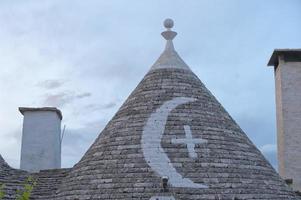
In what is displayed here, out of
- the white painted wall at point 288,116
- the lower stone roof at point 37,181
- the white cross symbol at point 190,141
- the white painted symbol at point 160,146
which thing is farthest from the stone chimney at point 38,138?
the white painted wall at point 288,116

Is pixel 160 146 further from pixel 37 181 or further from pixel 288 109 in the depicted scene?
pixel 288 109

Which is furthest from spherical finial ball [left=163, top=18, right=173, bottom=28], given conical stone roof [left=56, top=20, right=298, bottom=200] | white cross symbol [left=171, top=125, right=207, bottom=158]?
white cross symbol [left=171, top=125, right=207, bottom=158]

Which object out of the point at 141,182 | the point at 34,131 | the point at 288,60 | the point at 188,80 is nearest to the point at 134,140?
the point at 141,182

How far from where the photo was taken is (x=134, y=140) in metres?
10.7

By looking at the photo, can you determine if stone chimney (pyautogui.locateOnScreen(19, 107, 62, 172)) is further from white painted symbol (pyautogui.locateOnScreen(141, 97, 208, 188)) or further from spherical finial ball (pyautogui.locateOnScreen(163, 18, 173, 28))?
white painted symbol (pyautogui.locateOnScreen(141, 97, 208, 188))

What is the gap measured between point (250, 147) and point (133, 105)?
2700mm

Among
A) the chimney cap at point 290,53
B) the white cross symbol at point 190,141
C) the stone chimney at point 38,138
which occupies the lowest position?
the white cross symbol at point 190,141

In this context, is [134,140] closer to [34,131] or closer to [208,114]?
[208,114]

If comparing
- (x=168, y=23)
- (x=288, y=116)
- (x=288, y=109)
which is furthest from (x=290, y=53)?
(x=168, y=23)

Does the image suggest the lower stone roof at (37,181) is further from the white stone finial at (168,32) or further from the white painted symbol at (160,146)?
the white stone finial at (168,32)

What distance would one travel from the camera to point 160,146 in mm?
10430

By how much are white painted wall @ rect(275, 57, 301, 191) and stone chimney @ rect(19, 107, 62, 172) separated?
6535 mm

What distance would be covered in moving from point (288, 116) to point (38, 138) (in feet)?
23.8

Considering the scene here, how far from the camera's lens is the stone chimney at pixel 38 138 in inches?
593
